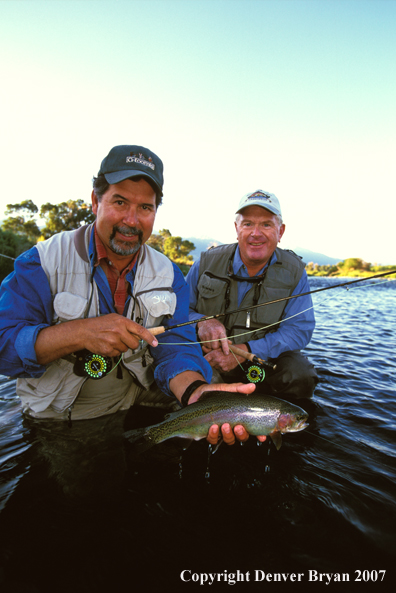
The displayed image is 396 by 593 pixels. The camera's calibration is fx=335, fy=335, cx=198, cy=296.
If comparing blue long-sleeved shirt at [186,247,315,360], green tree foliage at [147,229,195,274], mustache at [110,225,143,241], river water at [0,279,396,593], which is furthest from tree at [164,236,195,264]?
mustache at [110,225,143,241]

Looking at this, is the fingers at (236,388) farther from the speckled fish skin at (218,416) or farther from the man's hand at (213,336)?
the man's hand at (213,336)

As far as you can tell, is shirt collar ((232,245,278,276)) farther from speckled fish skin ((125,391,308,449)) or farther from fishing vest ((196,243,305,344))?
speckled fish skin ((125,391,308,449))

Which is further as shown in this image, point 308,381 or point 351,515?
point 308,381

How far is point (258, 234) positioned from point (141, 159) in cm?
246

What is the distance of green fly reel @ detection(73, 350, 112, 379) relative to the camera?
307cm

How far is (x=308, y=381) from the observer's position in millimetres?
4855

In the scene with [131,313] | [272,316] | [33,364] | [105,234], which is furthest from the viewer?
[272,316]

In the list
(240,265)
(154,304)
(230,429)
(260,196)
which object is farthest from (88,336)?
(260,196)

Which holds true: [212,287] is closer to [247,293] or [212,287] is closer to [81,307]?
[247,293]

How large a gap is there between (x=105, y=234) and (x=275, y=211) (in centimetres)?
290

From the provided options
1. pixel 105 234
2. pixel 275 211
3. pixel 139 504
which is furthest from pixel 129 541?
pixel 275 211

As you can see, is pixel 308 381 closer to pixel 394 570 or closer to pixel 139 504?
pixel 394 570

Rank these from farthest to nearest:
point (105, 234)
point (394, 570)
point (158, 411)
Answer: point (158, 411) → point (105, 234) → point (394, 570)

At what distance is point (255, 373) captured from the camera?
465 cm
